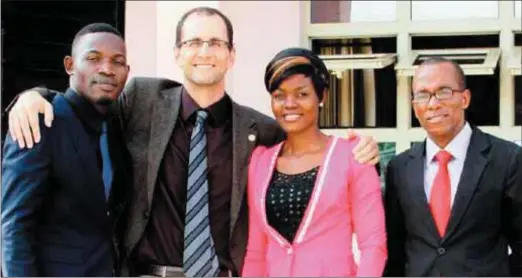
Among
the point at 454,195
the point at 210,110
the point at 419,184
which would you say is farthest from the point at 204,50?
the point at 454,195

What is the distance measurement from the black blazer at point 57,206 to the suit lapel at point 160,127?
138mm

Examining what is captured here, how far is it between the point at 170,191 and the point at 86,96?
0.45 metres

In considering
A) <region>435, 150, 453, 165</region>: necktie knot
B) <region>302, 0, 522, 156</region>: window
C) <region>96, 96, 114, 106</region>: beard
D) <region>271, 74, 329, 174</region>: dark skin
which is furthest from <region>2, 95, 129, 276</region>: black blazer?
<region>302, 0, 522, 156</region>: window

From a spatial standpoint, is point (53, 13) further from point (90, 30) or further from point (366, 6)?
point (90, 30)

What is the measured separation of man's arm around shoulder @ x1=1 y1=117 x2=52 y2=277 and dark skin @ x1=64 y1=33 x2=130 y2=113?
0.91 feet

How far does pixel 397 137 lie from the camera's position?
6.69 meters

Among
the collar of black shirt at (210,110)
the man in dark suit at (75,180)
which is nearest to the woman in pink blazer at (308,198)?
the collar of black shirt at (210,110)

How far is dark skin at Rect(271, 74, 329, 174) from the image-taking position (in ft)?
11.8

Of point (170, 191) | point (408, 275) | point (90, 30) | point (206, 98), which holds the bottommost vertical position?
point (408, 275)

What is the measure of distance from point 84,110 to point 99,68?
0.16 m

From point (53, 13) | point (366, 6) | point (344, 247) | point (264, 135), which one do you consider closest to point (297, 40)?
point (366, 6)

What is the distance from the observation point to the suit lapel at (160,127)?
379cm

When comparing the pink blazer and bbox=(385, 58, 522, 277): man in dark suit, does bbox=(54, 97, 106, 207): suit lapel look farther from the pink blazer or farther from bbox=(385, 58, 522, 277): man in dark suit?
bbox=(385, 58, 522, 277): man in dark suit

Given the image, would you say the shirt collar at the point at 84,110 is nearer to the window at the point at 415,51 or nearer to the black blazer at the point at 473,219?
the black blazer at the point at 473,219
